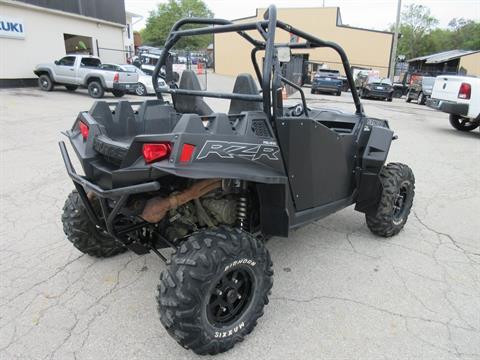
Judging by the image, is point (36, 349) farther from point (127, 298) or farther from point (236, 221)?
point (236, 221)

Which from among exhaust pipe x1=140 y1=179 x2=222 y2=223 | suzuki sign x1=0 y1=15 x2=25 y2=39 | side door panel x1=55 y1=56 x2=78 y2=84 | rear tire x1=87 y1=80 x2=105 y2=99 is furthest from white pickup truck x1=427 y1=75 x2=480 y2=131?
suzuki sign x1=0 y1=15 x2=25 y2=39

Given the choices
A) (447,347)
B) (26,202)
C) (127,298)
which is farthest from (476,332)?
(26,202)

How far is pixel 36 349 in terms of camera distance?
7.68ft

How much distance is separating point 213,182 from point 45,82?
17032 millimetres

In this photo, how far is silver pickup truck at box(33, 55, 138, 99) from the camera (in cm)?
1522

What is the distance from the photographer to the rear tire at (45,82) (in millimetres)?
16652

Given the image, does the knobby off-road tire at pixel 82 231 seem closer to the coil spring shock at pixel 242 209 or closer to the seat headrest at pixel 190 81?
the coil spring shock at pixel 242 209

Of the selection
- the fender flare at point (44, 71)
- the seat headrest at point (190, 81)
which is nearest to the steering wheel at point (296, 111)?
the seat headrest at point (190, 81)

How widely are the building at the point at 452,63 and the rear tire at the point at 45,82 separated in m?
30.8

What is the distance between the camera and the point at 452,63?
40.7m

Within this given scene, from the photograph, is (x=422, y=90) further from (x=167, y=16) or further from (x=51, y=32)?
(x=167, y=16)

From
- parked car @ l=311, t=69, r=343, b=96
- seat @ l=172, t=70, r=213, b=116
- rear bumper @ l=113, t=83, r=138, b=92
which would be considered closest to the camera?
seat @ l=172, t=70, r=213, b=116

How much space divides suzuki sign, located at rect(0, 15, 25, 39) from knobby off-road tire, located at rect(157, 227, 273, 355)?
59.0 ft

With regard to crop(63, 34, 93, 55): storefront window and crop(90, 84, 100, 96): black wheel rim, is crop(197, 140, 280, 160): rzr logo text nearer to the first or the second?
crop(90, 84, 100, 96): black wheel rim
